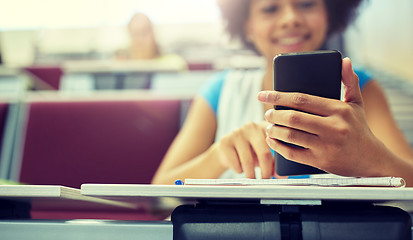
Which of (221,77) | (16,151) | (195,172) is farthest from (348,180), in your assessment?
(16,151)

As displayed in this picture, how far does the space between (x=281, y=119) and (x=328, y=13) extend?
911 mm

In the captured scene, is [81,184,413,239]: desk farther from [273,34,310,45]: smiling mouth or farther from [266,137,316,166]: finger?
[273,34,310,45]: smiling mouth

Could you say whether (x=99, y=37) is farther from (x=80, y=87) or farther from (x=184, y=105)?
(x=184, y=105)

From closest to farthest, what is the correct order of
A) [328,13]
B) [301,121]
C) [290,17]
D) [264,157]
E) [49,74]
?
[301,121]
[264,157]
[290,17]
[328,13]
[49,74]

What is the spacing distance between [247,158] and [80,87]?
2881 millimetres

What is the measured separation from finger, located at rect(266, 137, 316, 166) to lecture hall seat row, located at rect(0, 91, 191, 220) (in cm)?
74

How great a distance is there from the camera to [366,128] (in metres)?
0.52

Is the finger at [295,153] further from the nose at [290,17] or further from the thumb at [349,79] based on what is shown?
the nose at [290,17]

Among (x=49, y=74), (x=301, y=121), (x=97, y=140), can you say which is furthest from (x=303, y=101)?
(x=49, y=74)

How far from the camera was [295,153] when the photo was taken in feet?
1.69

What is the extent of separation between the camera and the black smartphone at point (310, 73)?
505 millimetres

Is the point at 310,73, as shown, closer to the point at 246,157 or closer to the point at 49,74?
the point at 246,157

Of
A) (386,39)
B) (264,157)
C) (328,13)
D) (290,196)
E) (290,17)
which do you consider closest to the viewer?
(290,196)

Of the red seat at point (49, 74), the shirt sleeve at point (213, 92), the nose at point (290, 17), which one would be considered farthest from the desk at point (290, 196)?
the red seat at point (49, 74)
